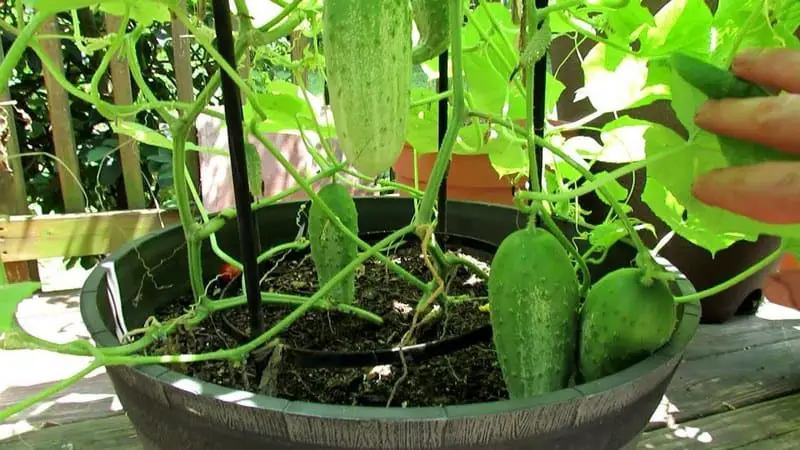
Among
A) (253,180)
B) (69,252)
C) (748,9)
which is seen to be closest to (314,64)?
(253,180)

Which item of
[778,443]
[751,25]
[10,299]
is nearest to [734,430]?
[778,443]

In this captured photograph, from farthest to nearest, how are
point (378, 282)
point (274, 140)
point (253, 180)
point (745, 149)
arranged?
1. point (274, 140)
2. point (378, 282)
3. point (253, 180)
4. point (745, 149)

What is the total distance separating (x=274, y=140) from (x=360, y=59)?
110 cm

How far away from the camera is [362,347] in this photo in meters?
0.62

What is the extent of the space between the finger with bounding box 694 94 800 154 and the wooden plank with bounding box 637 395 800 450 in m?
0.53

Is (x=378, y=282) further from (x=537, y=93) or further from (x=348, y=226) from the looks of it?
(x=537, y=93)

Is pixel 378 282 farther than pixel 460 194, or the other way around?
pixel 460 194

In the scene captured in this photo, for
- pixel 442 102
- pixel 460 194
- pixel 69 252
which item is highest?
pixel 442 102

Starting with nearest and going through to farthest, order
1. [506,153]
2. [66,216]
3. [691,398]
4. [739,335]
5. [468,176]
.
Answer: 1. [506,153]
2. [691,398]
3. [739,335]
4. [468,176]
5. [66,216]

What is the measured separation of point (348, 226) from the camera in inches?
26.0

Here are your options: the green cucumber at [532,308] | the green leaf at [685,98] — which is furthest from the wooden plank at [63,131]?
the green leaf at [685,98]

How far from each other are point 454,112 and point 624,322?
18 cm

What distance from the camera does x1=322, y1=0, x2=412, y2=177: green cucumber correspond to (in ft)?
1.30

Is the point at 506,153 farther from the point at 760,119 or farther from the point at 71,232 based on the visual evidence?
the point at 71,232
